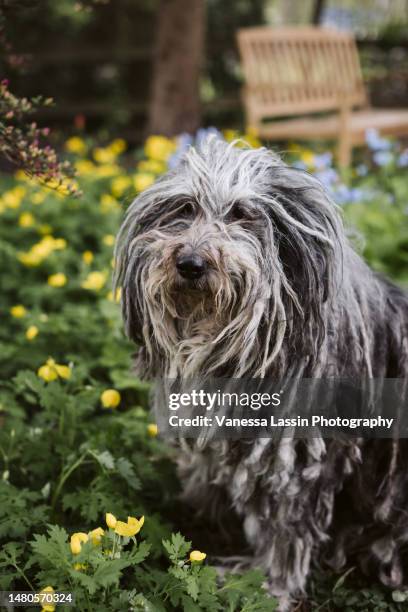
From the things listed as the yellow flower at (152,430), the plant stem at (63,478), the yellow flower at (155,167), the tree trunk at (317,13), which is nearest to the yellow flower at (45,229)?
the yellow flower at (155,167)

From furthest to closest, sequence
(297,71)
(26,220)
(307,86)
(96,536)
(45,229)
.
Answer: (297,71) → (307,86) → (45,229) → (26,220) → (96,536)

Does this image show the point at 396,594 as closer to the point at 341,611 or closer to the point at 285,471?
the point at 341,611

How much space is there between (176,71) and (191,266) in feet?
19.2

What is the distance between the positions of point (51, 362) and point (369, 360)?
3.82ft

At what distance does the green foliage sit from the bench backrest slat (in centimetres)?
261

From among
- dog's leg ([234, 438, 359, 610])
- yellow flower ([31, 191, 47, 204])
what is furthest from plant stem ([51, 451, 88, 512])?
yellow flower ([31, 191, 47, 204])

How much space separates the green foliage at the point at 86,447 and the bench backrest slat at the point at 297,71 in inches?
103

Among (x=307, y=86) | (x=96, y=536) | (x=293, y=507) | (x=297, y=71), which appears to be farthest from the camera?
(x=297, y=71)

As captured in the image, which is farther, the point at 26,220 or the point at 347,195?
the point at 347,195

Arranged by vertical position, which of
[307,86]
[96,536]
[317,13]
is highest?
[317,13]

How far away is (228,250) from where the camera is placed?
222 cm

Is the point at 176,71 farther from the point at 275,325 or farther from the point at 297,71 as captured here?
the point at 275,325

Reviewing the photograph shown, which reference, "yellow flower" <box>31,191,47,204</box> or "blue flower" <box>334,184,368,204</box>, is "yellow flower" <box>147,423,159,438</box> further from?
"yellow flower" <box>31,191,47,204</box>

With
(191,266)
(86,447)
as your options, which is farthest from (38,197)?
(191,266)
